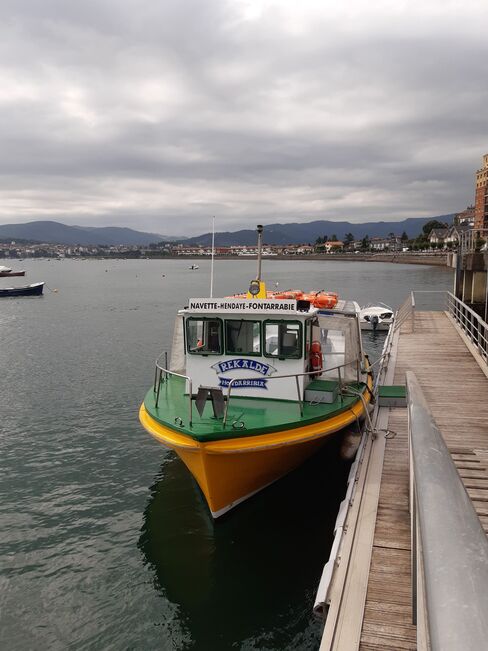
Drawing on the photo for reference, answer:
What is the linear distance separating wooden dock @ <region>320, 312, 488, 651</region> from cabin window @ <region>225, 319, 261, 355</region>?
11.3ft

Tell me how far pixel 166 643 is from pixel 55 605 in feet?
7.53

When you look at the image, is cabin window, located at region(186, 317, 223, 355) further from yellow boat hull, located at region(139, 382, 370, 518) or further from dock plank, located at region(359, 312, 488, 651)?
dock plank, located at region(359, 312, 488, 651)

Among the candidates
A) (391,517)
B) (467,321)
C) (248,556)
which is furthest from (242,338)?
(467,321)

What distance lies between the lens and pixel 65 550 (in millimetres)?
10781

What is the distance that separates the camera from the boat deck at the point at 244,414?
9.90 m

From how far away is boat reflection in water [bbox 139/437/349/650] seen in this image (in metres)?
8.48

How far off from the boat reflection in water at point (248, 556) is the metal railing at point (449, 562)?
6.95m

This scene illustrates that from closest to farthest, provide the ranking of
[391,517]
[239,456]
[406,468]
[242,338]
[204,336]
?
[391,517]
[406,468]
[239,456]
[242,338]
[204,336]

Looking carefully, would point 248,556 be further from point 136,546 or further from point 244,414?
point 244,414

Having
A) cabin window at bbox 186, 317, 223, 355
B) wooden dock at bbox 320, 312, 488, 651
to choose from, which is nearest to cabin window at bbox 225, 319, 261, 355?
cabin window at bbox 186, 317, 223, 355

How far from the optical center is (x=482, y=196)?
553ft

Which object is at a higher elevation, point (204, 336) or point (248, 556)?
point (204, 336)

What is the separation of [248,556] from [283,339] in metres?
4.62

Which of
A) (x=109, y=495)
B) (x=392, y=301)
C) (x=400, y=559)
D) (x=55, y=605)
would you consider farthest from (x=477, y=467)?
(x=392, y=301)
